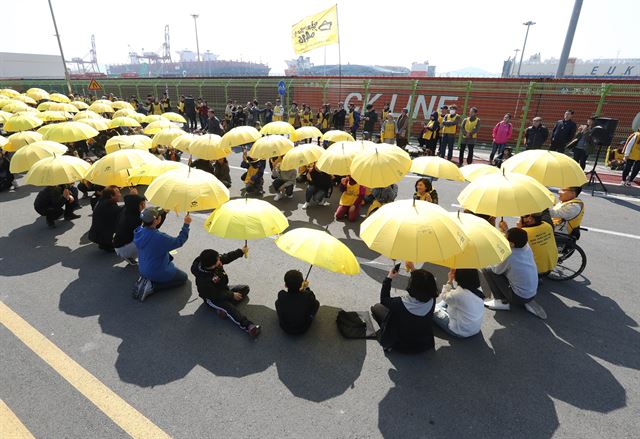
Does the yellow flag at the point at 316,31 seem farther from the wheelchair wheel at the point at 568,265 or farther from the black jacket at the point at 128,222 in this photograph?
the wheelchair wheel at the point at 568,265

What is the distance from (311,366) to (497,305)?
293cm

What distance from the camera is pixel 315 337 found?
14.9ft

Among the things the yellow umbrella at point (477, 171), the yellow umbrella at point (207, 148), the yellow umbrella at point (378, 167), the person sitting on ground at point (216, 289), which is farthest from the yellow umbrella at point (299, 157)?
the person sitting on ground at point (216, 289)

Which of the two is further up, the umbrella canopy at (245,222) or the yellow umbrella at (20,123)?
the yellow umbrella at (20,123)

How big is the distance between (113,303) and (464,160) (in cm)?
1331

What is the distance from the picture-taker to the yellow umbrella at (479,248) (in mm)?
3877

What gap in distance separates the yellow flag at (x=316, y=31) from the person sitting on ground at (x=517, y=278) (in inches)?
620

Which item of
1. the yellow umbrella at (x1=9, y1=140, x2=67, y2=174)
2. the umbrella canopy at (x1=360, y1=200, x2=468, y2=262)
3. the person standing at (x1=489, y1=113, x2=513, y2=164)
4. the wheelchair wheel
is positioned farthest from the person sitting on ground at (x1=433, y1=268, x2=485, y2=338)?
the person standing at (x1=489, y1=113, x2=513, y2=164)

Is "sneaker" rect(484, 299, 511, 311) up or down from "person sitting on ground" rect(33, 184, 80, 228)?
down

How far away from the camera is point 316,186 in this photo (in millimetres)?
8922

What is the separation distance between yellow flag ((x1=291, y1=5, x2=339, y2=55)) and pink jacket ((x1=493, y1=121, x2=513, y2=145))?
934 centimetres

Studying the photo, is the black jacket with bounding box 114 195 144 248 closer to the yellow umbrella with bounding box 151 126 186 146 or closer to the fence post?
the yellow umbrella with bounding box 151 126 186 146

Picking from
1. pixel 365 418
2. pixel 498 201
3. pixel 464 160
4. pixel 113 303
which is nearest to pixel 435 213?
pixel 498 201

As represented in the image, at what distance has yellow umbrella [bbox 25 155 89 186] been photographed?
641 cm
